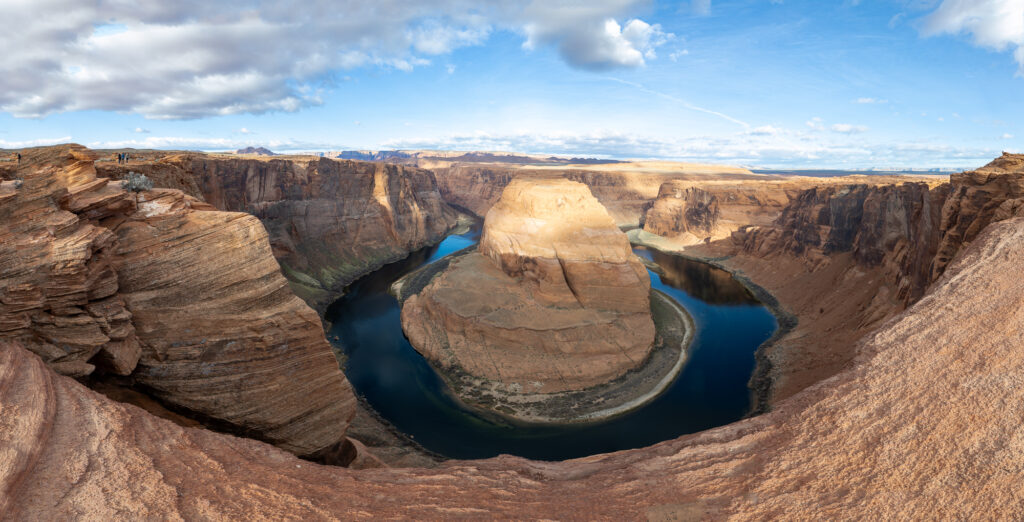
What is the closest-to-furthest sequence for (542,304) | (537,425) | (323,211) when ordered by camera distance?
(537,425), (542,304), (323,211)

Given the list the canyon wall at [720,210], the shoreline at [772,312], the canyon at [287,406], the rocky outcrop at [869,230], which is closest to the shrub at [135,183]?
the canyon at [287,406]

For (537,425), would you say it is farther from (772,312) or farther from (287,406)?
(772,312)

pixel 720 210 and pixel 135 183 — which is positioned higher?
pixel 135 183

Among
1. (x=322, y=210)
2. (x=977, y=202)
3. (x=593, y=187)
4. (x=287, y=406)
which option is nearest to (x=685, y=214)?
(x=593, y=187)

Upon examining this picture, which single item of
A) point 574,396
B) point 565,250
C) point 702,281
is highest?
point 565,250

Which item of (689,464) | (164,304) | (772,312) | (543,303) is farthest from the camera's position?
(772,312)

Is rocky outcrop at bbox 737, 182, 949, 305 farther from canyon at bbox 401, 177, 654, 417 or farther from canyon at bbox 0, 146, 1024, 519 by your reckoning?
canyon at bbox 401, 177, 654, 417

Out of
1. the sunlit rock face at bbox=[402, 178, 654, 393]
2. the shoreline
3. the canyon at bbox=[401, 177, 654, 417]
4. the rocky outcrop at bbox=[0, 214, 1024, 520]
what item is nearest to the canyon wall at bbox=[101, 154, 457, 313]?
the canyon at bbox=[401, 177, 654, 417]

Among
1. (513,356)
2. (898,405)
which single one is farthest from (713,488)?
(513,356)
